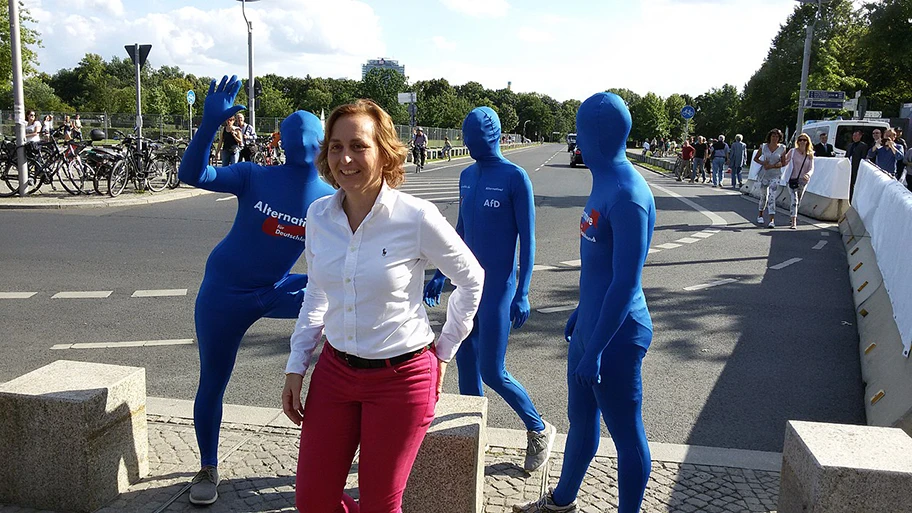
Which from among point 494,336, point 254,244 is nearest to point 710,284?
point 494,336

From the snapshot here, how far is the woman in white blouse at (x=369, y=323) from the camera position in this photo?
7.90 ft

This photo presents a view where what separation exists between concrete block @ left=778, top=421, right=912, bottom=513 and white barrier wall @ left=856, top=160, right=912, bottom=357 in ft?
6.53

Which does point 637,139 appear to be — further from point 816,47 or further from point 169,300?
point 169,300

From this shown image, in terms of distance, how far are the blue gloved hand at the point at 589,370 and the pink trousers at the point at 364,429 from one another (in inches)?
27.6

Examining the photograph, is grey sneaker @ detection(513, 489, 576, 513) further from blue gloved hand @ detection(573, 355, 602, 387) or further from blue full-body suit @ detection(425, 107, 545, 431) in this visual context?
blue gloved hand @ detection(573, 355, 602, 387)

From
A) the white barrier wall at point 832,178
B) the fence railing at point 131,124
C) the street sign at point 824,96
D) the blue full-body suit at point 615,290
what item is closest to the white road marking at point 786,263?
the white barrier wall at point 832,178

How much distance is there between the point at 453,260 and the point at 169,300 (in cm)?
610

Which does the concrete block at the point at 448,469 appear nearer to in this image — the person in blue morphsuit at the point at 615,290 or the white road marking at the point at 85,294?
the person in blue morphsuit at the point at 615,290

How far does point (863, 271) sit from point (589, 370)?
7.44 meters

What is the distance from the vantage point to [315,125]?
3.63 m

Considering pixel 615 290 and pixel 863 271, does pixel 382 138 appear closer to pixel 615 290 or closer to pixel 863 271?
pixel 615 290

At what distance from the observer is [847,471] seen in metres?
2.87

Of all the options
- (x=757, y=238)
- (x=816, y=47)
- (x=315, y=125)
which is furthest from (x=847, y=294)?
(x=816, y=47)

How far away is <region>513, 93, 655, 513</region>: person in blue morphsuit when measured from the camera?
2.88 m
